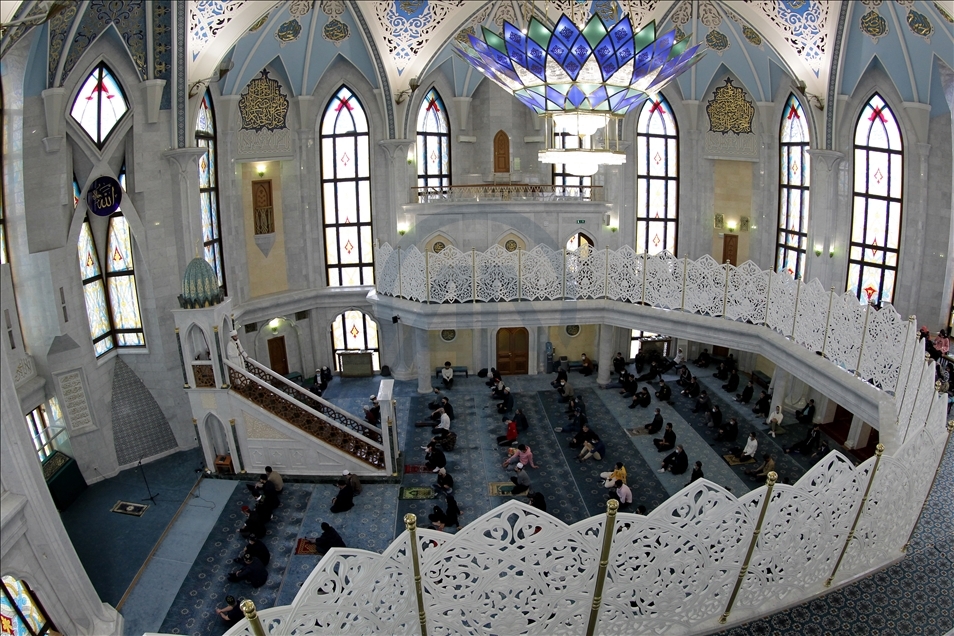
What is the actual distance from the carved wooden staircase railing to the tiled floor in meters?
0.66

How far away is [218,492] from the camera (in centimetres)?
1144

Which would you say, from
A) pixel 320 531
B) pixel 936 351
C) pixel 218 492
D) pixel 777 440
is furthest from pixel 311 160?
pixel 936 351

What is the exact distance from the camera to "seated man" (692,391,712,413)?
14.3m

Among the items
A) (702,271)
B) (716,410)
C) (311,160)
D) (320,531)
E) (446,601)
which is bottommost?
(320,531)

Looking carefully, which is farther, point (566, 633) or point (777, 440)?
point (777, 440)

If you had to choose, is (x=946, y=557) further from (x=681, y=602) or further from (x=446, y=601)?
(x=446, y=601)

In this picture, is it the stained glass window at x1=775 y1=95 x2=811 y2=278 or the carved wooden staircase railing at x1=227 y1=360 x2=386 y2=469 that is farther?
the stained glass window at x1=775 y1=95 x2=811 y2=278

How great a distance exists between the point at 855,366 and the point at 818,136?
6.59 meters

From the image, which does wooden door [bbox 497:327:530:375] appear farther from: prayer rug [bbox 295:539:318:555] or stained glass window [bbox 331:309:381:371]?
prayer rug [bbox 295:539:318:555]

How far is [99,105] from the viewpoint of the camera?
37.1ft

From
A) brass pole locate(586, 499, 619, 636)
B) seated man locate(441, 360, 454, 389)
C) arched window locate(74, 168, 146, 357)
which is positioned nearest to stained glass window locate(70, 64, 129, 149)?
arched window locate(74, 168, 146, 357)

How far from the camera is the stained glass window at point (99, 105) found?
36.2 feet

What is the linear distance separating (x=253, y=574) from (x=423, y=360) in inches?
285

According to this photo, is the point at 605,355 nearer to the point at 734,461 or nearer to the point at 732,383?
the point at 732,383
